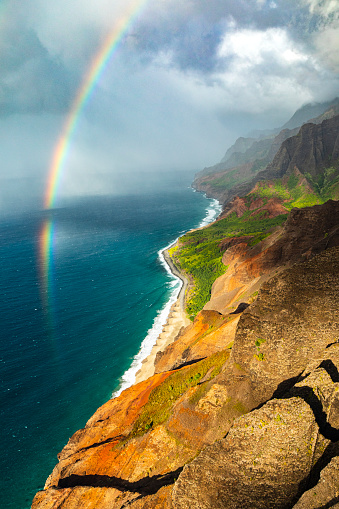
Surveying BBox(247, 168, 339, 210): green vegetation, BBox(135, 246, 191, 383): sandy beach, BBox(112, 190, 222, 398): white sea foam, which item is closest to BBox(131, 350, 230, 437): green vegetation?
BBox(135, 246, 191, 383): sandy beach

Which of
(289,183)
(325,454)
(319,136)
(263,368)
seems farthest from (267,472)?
(319,136)

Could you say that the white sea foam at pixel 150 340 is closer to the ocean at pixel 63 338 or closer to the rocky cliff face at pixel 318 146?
the ocean at pixel 63 338

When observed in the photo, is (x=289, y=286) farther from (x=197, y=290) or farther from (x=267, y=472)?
(x=197, y=290)

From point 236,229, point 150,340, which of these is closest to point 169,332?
point 150,340

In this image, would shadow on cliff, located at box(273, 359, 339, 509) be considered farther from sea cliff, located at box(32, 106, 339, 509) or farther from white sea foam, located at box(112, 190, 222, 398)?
white sea foam, located at box(112, 190, 222, 398)

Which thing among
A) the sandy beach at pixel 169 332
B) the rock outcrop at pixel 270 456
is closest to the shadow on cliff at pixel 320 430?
the rock outcrop at pixel 270 456

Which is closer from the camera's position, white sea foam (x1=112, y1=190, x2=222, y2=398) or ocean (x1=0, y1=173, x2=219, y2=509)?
ocean (x1=0, y1=173, x2=219, y2=509)

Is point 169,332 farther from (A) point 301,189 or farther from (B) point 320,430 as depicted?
(A) point 301,189
